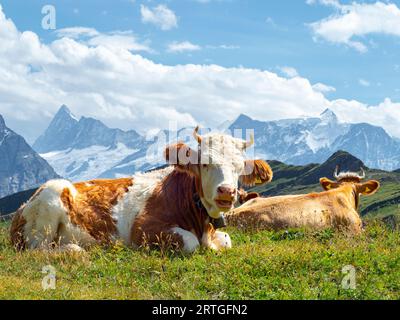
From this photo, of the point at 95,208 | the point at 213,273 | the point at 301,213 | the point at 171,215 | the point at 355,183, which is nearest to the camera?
the point at 213,273

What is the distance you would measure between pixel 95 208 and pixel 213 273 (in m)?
3.99

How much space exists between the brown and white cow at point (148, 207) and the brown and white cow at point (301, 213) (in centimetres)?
381

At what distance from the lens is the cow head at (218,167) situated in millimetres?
11836

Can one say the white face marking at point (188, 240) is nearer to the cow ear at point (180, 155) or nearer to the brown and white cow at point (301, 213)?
the cow ear at point (180, 155)

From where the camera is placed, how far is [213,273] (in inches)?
416

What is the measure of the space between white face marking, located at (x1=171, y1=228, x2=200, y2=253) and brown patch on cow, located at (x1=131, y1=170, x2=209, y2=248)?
0.17m

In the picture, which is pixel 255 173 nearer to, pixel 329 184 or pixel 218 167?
pixel 218 167

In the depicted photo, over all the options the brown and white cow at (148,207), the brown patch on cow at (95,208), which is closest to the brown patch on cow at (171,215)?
the brown and white cow at (148,207)

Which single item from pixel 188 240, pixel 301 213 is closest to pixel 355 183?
pixel 301 213

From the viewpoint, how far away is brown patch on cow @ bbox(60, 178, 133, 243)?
43.9 ft

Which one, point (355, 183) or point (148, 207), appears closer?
point (148, 207)

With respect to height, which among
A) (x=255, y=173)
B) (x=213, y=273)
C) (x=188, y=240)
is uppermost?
(x=255, y=173)
